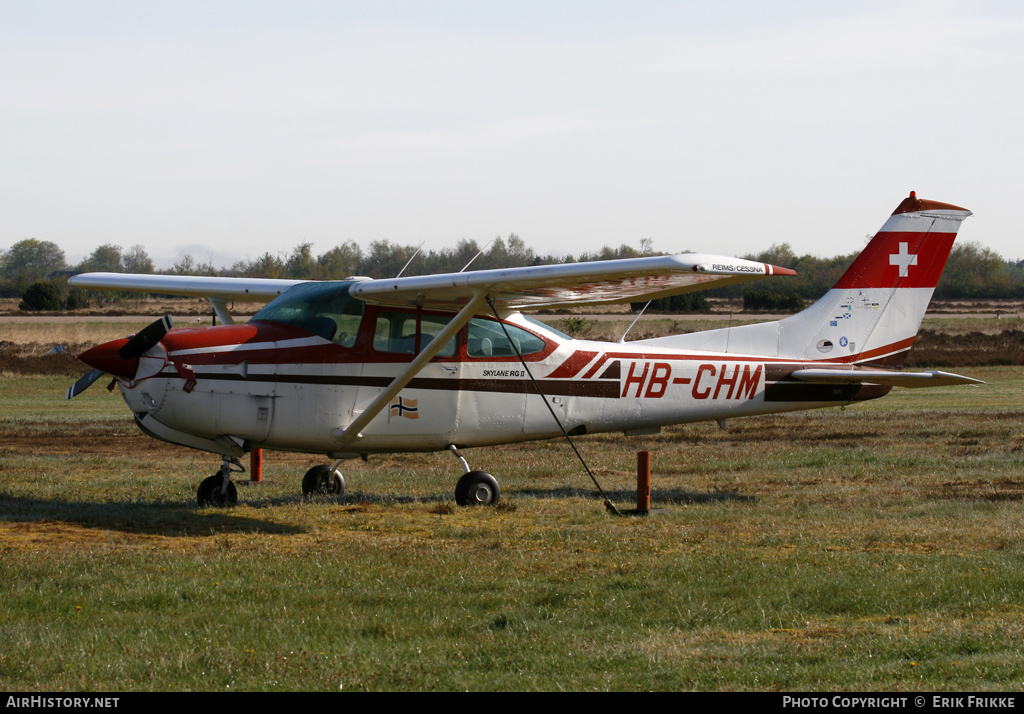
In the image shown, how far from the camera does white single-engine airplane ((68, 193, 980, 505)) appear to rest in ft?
35.2

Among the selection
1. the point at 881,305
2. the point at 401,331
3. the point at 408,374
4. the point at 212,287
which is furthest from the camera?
the point at 212,287

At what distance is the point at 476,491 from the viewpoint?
474 inches

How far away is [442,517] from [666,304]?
56.4 metres

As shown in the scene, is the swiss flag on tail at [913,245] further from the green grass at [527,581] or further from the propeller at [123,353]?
the propeller at [123,353]

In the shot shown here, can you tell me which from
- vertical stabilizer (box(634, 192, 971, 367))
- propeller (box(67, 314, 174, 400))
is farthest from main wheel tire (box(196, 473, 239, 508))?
vertical stabilizer (box(634, 192, 971, 367))

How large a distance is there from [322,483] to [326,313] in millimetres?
2519

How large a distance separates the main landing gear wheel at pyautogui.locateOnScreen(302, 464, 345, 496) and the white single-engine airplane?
0.06 feet

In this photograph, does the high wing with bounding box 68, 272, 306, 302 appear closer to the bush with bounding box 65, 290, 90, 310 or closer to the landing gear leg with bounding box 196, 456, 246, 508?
the landing gear leg with bounding box 196, 456, 246, 508

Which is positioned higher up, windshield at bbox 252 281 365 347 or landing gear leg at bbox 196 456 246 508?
windshield at bbox 252 281 365 347

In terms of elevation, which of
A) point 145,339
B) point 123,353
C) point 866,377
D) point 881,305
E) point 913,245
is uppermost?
point 913,245

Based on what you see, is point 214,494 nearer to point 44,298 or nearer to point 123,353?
point 123,353

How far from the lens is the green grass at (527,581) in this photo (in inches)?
226

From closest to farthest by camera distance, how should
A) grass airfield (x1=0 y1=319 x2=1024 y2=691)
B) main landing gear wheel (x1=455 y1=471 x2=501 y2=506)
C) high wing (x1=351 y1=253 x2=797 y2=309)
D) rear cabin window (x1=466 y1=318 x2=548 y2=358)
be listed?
grass airfield (x1=0 y1=319 x2=1024 y2=691), high wing (x1=351 y1=253 x2=797 y2=309), main landing gear wheel (x1=455 y1=471 x2=501 y2=506), rear cabin window (x1=466 y1=318 x2=548 y2=358)


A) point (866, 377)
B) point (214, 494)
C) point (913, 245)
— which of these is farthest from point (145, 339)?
point (913, 245)
